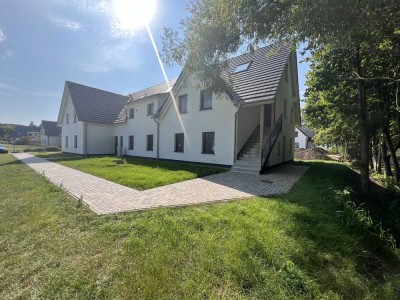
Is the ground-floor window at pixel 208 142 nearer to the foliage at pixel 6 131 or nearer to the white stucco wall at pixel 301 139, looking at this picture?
the white stucco wall at pixel 301 139

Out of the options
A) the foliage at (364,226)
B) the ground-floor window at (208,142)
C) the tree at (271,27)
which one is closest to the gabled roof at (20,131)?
the ground-floor window at (208,142)

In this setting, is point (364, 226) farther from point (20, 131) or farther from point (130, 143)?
point (20, 131)

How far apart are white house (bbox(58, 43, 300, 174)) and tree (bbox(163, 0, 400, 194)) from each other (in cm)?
211

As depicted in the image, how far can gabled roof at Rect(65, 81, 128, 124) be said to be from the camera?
22934mm

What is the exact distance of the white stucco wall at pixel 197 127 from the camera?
41.7 ft

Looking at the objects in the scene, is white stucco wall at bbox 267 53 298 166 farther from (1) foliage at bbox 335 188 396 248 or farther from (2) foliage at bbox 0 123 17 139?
(2) foliage at bbox 0 123 17 139

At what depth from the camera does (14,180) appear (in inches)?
358

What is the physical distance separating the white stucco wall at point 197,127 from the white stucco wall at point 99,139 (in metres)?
9.54

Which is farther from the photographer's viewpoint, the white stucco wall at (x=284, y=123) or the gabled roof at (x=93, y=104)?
the gabled roof at (x=93, y=104)

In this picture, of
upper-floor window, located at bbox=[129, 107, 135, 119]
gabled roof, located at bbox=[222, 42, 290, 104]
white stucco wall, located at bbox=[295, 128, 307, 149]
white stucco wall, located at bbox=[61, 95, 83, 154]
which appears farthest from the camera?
white stucco wall, located at bbox=[295, 128, 307, 149]

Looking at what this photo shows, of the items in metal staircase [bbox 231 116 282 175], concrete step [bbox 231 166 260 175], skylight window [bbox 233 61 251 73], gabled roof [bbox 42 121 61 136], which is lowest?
concrete step [bbox 231 166 260 175]

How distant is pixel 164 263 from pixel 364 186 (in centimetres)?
968

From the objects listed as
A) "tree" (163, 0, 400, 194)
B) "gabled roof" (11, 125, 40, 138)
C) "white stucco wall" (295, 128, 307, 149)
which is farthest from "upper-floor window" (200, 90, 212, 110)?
"gabled roof" (11, 125, 40, 138)

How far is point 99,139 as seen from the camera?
2334 cm
